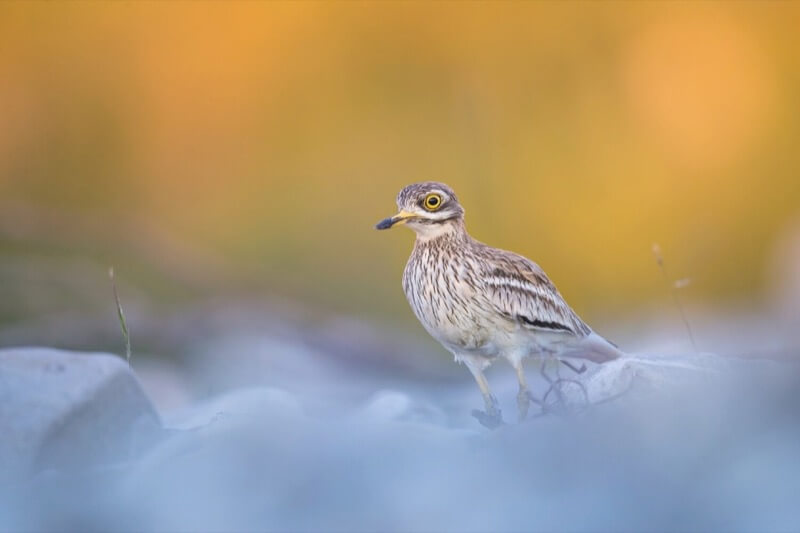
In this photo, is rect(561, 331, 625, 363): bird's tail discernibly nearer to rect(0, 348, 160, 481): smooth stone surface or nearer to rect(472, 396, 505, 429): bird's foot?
rect(472, 396, 505, 429): bird's foot

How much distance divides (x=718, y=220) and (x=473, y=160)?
1.17 metres

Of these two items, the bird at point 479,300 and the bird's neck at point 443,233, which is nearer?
the bird at point 479,300

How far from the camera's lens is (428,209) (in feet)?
6.61

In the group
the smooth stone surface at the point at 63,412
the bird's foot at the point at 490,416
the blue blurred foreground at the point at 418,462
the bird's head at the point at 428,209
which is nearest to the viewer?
the blue blurred foreground at the point at 418,462

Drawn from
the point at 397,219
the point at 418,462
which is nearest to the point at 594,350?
the point at 397,219

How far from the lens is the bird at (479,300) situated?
6.34 feet

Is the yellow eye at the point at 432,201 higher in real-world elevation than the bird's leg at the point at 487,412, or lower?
higher

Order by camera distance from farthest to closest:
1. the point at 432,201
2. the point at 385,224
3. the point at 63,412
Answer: the point at 432,201 < the point at 385,224 < the point at 63,412

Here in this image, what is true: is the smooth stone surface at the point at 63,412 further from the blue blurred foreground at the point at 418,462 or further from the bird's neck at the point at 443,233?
the bird's neck at the point at 443,233

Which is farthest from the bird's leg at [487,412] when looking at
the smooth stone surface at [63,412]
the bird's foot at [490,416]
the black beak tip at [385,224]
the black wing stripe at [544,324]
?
the smooth stone surface at [63,412]

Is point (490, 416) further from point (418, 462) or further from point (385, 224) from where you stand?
point (418, 462)

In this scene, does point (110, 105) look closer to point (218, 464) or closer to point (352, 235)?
point (352, 235)

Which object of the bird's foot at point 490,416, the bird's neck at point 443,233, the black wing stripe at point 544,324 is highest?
the bird's neck at point 443,233

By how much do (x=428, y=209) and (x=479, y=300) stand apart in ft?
0.78
